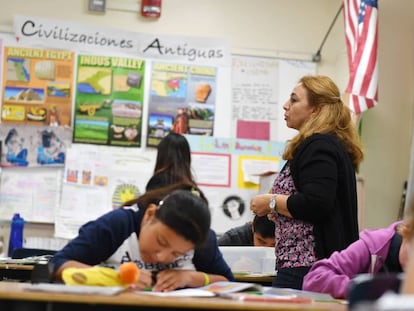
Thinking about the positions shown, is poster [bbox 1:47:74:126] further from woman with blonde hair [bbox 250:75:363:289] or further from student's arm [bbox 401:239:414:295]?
student's arm [bbox 401:239:414:295]

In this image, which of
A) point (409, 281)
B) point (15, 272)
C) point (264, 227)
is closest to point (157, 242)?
point (409, 281)

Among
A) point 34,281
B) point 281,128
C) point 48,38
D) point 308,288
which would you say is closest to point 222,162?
point 281,128

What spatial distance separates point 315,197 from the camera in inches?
96.6

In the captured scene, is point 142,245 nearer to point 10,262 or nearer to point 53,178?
point 10,262

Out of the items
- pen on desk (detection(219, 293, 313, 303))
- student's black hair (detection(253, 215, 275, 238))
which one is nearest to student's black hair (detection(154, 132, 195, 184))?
student's black hair (detection(253, 215, 275, 238))

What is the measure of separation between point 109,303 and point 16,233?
11.1 feet

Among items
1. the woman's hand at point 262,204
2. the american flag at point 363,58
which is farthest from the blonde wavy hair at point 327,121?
the american flag at point 363,58

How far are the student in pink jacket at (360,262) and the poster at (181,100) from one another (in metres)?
2.85

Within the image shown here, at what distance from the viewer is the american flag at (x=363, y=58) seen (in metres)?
4.65

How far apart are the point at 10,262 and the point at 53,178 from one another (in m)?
1.84

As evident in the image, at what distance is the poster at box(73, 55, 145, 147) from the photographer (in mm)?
4934

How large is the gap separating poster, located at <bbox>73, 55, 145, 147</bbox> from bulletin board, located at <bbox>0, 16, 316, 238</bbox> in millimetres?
41

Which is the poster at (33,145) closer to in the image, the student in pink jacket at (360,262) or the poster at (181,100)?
the poster at (181,100)

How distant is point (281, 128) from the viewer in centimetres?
516
